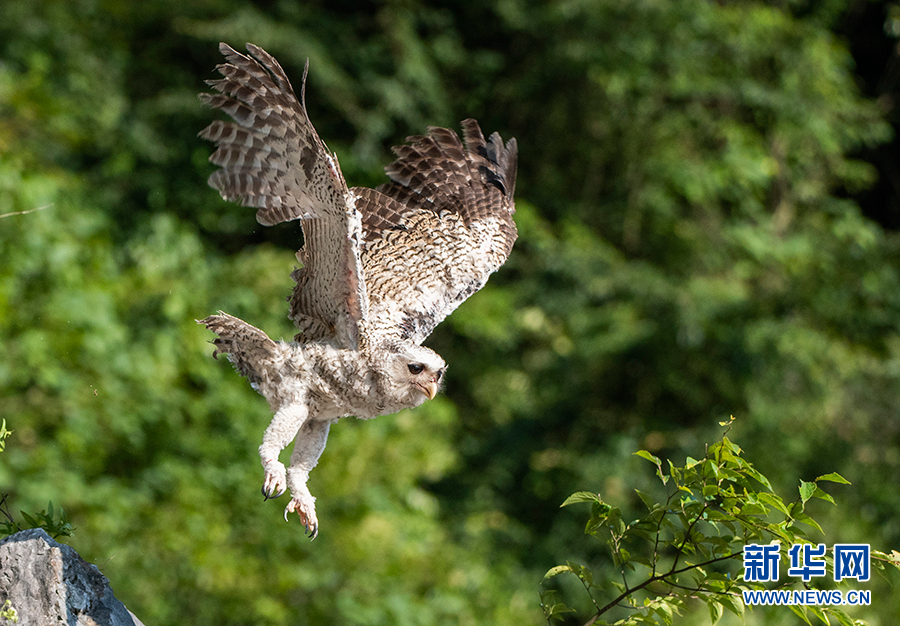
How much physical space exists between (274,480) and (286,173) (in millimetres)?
885

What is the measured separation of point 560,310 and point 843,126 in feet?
9.83

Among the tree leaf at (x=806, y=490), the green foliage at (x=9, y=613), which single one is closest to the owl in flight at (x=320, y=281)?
the green foliage at (x=9, y=613)

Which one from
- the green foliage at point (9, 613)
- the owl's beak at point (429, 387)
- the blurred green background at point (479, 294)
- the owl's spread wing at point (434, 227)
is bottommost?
the blurred green background at point (479, 294)

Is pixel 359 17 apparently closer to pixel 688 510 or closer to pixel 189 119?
pixel 189 119

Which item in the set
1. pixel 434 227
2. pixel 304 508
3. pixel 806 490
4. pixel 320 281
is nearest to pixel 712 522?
pixel 806 490

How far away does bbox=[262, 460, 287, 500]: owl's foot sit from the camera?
2.62 metres

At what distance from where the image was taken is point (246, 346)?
9.74ft

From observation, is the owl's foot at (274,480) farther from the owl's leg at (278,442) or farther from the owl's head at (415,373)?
the owl's head at (415,373)

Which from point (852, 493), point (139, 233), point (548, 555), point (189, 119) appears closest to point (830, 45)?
point (852, 493)

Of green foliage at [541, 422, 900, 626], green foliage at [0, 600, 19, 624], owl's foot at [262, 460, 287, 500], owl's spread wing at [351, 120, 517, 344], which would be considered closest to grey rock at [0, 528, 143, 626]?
green foliage at [0, 600, 19, 624]

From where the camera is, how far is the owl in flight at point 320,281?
100 inches

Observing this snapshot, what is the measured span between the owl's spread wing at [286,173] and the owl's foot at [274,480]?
1.45 ft

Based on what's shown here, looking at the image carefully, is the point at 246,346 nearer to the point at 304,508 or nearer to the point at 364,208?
the point at 304,508

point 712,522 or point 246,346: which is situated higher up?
point 712,522
